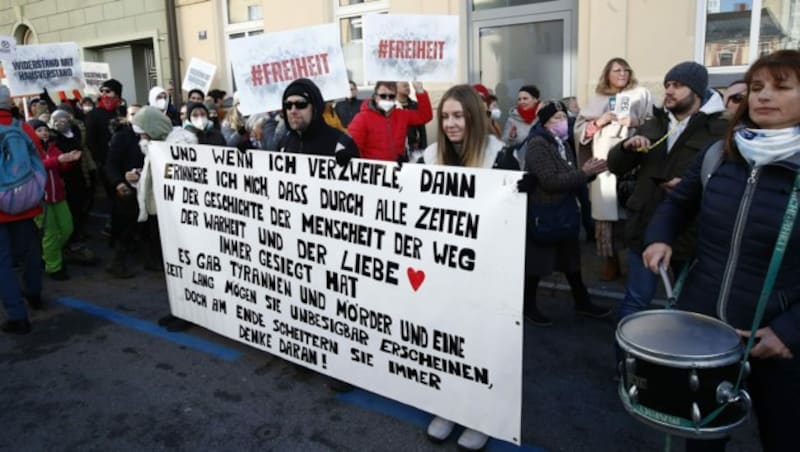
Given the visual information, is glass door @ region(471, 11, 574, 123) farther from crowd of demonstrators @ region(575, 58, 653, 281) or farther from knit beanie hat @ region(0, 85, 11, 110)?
knit beanie hat @ region(0, 85, 11, 110)

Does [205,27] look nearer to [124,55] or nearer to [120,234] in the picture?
[124,55]

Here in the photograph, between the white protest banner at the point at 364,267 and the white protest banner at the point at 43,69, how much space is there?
18.3 feet

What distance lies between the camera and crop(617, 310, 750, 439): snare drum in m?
1.75

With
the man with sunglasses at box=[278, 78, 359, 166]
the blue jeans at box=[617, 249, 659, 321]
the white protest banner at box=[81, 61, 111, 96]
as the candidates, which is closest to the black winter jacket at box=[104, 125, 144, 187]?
the man with sunglasses at box=[278, 78, 359, 166]

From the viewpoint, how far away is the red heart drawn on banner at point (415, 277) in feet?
9.56

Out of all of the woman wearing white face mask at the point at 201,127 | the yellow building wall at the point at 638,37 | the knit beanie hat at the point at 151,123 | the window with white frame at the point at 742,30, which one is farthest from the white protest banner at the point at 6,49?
the window with white frame at the point at 742,30

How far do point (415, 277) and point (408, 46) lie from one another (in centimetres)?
314

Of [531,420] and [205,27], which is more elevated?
[205,27]

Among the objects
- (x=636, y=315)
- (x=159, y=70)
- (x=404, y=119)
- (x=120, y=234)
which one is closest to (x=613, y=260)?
(x=404, y=119)

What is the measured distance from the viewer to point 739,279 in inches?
76.1

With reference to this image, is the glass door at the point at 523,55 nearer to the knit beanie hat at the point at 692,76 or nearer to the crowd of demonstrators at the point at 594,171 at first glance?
the crowd of demonstrators at the point at 594,171

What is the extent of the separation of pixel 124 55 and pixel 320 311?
12.8 metres

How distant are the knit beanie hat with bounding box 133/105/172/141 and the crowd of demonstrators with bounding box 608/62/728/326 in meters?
4.23

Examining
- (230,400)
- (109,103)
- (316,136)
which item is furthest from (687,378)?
(109,103)
